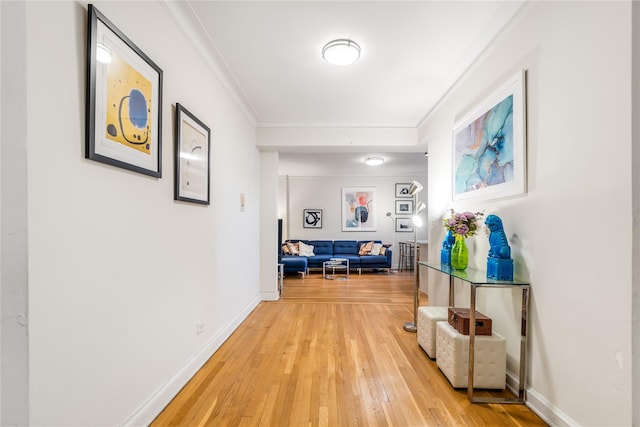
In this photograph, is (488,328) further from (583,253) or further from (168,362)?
(168,362)

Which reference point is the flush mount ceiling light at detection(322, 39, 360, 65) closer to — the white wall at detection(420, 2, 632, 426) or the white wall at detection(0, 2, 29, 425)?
the white wall at detection(420, 2, 632, 426)

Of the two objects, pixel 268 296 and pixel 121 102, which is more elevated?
pixel 121 102

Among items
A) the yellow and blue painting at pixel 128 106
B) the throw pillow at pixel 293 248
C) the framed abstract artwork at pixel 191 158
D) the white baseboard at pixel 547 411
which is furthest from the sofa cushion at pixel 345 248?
the yellow and blue painting at pixel 128 106

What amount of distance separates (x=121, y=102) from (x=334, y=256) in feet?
21.1

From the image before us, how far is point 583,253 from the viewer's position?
1445mm

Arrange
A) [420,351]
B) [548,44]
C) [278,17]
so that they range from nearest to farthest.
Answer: [548,44] → [278,17] → [420,351]

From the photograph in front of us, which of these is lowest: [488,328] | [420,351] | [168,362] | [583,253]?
[420,351]

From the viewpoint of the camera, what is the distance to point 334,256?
749cm

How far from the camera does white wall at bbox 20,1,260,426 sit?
1.06 m

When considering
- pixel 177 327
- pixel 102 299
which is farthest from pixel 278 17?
pixel 177 327

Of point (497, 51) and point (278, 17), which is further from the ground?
point (278, 17)

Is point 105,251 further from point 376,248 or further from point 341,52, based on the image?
point 376,248

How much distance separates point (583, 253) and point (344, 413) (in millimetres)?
1623

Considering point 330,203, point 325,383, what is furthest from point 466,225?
point 330,203
